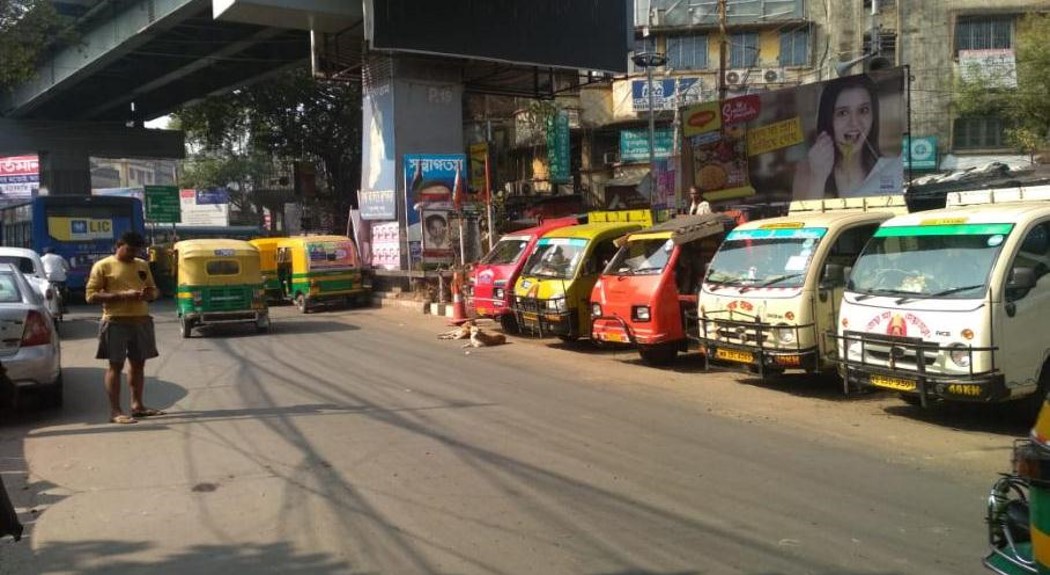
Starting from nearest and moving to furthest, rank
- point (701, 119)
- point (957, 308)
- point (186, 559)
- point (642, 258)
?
1. point (186, 559)
2. point (957, 308)
3. point (642, 258)
4. point (701, 119)

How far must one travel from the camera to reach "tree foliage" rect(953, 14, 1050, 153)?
Answer: 26.7 meters

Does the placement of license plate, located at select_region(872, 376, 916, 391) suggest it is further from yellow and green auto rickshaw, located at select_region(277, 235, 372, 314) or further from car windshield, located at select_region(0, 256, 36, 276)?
yellow and green auto rickshaw, located at select_region(277, 235, 372, 314)

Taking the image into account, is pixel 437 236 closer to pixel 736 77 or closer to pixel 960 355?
pixel 960 355

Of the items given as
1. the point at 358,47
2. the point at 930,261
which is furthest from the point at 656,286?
the point at 358,47

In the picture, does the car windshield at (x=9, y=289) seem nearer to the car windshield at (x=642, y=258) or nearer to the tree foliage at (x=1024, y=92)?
the car windshield at (x=642, y=258)

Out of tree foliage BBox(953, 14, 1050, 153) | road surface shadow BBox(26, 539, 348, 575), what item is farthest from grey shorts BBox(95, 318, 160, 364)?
tree foliage BBox(953, 14, 1050, 153)

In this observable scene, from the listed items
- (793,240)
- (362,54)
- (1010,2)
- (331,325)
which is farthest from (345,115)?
(793,240)

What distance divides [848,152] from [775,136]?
192 centimetres

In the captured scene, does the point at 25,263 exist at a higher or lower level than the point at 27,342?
higher

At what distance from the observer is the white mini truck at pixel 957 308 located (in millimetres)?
7188

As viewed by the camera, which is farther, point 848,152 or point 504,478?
point 848,152

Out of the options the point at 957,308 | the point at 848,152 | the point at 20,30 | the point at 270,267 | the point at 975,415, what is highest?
the point at 20,30

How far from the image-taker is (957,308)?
7.39 meters

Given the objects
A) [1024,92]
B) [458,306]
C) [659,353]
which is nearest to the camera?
[659,353]
